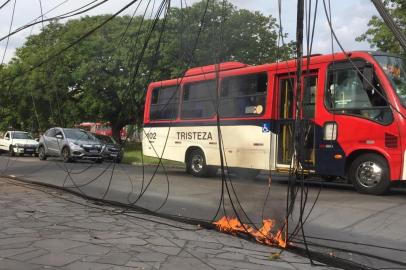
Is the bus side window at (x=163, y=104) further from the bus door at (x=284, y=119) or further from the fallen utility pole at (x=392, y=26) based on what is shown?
the fallen utility pole at (x=392, y=26)

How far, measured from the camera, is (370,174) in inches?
442

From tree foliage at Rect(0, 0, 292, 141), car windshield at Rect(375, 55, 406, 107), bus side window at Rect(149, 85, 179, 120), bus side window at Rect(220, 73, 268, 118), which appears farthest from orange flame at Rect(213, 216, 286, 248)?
tree foliage at Rect(0, 0, 292, 141)

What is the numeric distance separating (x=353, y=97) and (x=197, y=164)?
18.9 feet

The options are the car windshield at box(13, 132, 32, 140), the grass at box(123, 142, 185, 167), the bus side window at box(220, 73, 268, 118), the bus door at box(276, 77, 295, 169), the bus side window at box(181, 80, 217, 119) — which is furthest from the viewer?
the car windshield at box(13, 132, 32, 140)

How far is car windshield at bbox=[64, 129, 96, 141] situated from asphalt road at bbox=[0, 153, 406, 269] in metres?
7.50

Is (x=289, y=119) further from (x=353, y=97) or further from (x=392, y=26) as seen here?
(x=392, y=26)

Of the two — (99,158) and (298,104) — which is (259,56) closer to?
(99,158)

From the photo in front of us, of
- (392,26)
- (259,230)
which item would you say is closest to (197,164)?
(259,230)

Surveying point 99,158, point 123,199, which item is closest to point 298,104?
point 123,199

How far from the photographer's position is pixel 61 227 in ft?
23.4

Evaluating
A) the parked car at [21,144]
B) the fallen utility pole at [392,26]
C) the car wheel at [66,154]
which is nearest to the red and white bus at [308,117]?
the fallen utility pole at [392,26]

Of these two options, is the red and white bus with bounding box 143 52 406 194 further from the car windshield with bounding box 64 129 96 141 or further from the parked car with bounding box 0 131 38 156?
the parked car with bounding box 0 131 38 156

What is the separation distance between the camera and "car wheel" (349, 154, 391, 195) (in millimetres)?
10953

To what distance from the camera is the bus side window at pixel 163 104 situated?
1650cm
